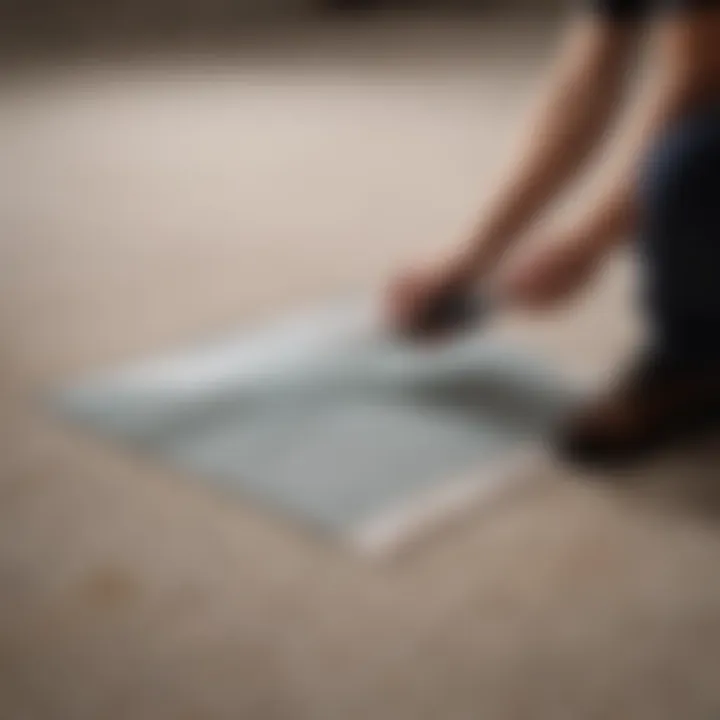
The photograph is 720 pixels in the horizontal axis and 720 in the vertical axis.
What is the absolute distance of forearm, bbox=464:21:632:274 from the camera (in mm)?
1294

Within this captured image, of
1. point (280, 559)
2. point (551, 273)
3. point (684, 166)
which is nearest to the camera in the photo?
point (280, 559)

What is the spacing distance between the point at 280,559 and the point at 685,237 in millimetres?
452

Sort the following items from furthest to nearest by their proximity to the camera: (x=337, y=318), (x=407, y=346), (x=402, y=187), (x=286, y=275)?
(x=402, y=187)
(x=286, y=275)
(x=337, y=318)
(x=407, y=346)

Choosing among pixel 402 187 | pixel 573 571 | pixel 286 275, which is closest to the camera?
pixel 573 571

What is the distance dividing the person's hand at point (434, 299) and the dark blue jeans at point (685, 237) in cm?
19

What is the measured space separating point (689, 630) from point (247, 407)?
508 mm

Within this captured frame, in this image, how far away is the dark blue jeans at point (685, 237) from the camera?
1131 millimetres

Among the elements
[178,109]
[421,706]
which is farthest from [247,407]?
[178,109]

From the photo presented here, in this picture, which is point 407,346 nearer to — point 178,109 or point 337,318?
point 337,318

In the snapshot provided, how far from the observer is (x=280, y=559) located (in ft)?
3.32

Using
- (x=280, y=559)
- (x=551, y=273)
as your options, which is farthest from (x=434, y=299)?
(x=280, y=559)

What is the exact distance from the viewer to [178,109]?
2549mm

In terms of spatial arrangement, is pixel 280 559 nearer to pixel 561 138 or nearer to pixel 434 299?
pixel 434 299

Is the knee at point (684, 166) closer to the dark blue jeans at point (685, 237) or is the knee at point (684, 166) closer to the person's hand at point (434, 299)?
the dark blue jeans at point (685, 237)
